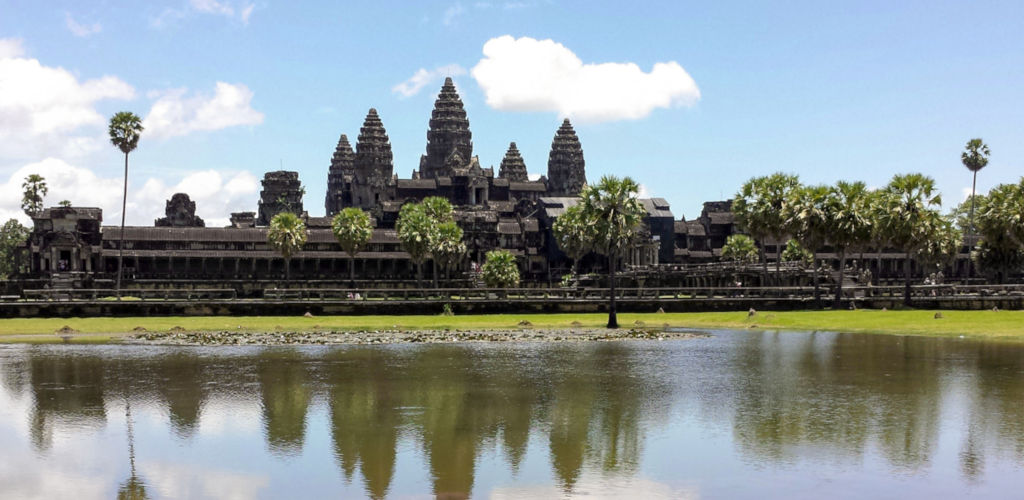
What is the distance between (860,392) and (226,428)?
57.6 feet

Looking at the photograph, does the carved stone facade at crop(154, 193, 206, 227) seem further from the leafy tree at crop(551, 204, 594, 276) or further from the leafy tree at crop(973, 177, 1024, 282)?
the leafy tree at crop(973, 177, 1024, 282)

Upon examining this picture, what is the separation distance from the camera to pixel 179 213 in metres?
156

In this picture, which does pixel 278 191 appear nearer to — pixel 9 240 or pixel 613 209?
pixel 9 240

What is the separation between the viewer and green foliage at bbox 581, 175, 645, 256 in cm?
6038

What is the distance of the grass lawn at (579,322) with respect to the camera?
55.7 m

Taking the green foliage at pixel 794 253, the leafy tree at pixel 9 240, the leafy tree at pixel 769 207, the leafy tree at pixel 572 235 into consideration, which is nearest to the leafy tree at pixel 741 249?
the green foliage at pixel 794 253

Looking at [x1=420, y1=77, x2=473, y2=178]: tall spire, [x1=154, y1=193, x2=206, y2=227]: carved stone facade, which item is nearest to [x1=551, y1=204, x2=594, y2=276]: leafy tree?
[x1=154, y1=193, x2=206, y2=227]: carved stone facade

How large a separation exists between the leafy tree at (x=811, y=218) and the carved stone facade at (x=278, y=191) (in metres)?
128

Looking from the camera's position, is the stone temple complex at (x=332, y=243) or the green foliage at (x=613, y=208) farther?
the stone temple complex at (x=332, y=243)

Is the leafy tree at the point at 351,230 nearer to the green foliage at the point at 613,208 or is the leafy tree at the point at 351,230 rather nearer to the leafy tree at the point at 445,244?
the leafy tree at the point at 445,244

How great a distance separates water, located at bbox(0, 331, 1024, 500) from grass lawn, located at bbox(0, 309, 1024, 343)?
14.8 m

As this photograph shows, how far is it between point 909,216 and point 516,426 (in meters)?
55.0

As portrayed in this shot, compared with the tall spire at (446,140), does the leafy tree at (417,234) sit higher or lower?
lower

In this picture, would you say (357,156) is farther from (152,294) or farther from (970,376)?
(970,376)
